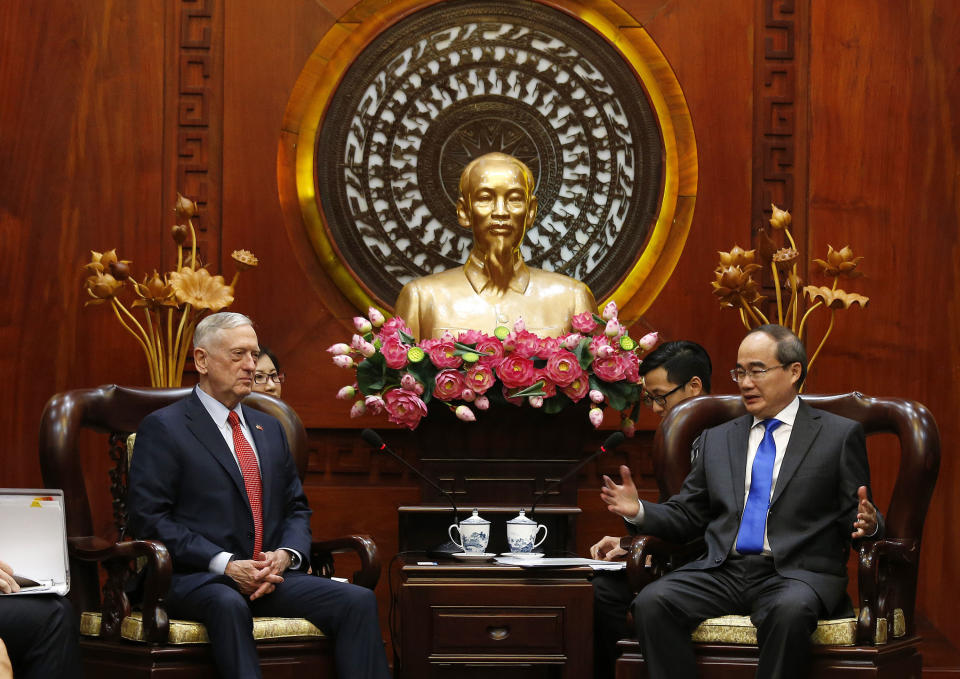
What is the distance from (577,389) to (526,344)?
0.63ft

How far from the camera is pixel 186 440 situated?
3.28 meters

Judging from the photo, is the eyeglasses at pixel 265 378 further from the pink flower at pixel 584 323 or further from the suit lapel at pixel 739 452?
the suit lapel at pixel 739 452

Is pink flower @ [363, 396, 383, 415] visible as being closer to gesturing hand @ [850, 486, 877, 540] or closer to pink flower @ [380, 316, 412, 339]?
pink flower @ [380, 316, 412, 339]

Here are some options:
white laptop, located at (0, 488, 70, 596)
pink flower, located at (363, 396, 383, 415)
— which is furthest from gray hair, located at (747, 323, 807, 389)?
white laptop, located at (0, 488, 70, 596)

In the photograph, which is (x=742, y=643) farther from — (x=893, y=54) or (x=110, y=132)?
(x=110, y=132)

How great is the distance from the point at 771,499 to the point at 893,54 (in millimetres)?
2206

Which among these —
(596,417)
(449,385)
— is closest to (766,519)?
(596,417)

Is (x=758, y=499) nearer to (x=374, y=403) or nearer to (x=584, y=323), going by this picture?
(x=584, y=323)

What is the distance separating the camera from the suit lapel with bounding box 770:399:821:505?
10.8 feet

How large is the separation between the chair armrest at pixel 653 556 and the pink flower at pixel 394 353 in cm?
84

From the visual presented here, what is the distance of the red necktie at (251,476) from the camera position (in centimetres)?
331

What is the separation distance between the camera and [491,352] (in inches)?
145

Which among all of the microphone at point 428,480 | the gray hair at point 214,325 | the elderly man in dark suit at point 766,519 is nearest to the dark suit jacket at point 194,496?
the gray hair at point 214,325

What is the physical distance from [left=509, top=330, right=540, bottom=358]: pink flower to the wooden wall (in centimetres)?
116
